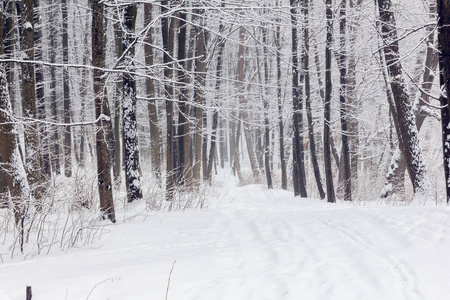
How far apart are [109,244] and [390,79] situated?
7590 millimetres

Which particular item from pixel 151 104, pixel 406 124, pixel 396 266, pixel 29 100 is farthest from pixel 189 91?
pixel 396 266

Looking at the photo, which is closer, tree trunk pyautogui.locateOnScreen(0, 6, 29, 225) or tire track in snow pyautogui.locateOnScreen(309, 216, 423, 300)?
tire track in snow pyautogui.locateOnScreen(309, 216, 423, 300)

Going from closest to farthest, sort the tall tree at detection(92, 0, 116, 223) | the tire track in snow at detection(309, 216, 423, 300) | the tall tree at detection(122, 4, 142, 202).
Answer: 1. the tire track in snow at detection(309, 216, 423, 300)
2. the tall tree at detection(92, 0, 116, 223)
3. the tall tree at detection(122, 4, 142, 202)

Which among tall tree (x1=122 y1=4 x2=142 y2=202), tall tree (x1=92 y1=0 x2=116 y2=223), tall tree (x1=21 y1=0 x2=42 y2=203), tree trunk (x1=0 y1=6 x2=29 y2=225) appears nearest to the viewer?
tall tree (x1=92 y1=0 x2=116 y2=223)

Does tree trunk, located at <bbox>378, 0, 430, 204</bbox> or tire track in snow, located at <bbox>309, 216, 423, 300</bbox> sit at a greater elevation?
tree trunk, located at <bbox>378, 0, 430, 204</bbox>

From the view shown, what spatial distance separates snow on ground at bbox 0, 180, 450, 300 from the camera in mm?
3598

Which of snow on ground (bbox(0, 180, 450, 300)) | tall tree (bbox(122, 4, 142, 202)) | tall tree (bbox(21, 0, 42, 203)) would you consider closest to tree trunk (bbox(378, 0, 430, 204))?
snow on ground (bbox(0, 180, 450, 300))

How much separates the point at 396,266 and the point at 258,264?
1499 mm

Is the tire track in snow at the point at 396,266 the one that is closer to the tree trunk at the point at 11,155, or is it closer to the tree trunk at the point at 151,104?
the tree trunk at the point at 11,155

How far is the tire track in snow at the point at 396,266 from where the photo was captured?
351 centimetres

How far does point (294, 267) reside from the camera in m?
4.34

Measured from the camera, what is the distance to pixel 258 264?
4.52m

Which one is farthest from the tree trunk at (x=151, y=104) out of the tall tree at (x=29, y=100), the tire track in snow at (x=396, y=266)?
the tire track in snow at (x=396, y=266)

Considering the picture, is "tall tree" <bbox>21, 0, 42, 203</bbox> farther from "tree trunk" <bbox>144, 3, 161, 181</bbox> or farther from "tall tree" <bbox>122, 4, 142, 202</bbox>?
"tree trunk" <bbox>144, 3, 161, 181</bbox>
